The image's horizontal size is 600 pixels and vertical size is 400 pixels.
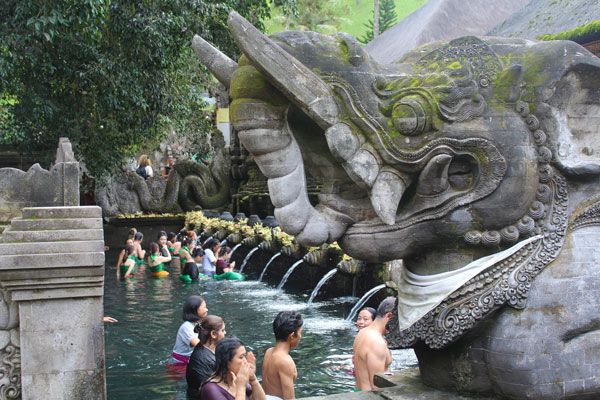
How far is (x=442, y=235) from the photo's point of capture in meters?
4.39

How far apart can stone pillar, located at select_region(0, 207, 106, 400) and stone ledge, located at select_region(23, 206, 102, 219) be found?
16 cm

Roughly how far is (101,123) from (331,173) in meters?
12.7

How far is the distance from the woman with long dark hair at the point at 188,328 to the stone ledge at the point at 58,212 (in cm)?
256

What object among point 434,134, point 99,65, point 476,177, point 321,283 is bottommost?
point 321,283

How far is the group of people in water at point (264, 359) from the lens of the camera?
15.5 feet

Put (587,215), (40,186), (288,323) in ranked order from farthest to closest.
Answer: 1. (288,323)
2. (40,186)
3. (587,215)

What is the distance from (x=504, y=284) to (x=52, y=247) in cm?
257

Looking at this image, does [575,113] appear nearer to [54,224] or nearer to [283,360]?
[283,360]

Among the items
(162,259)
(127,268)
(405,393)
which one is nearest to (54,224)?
(405,393)

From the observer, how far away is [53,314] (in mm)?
4559

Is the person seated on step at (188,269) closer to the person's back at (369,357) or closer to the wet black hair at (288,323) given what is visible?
the person's back at (369,357)

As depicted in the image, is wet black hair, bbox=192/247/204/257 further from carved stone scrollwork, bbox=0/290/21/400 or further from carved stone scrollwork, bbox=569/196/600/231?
carved stone scrollwork, bbox=569/196/600/231

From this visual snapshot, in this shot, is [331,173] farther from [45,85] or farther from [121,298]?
[45,85]

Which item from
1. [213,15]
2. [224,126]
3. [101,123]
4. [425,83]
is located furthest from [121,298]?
[224,126]
